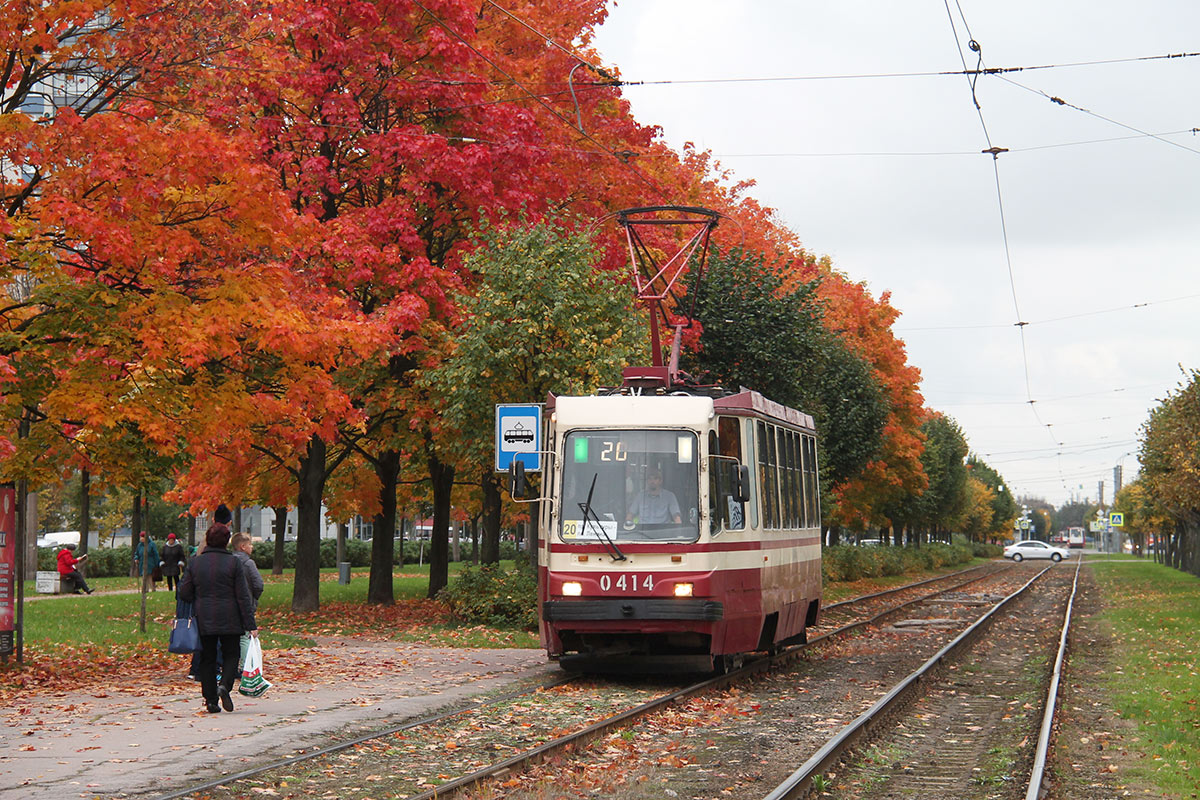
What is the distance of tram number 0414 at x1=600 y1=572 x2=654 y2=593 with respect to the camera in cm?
1536

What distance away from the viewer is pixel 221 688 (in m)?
13.0

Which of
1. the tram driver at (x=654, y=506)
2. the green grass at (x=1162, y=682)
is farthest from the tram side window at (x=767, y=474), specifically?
the green grass at (x=1162, y=682)

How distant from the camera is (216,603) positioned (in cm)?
1287

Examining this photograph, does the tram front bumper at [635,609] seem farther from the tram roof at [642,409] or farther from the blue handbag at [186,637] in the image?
the blue handbag at [186,637]

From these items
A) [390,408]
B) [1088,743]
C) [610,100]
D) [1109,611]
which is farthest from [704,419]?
[1109,611]

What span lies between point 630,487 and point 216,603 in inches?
192

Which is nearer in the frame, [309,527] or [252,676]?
[252,676]

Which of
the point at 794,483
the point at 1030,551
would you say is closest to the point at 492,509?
the point at 794,483

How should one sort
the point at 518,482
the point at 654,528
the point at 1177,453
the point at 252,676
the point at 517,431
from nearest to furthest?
the point at 252,676
the point at 518,482
the point at 654,528
the point at 517,431
the point at 1177,453

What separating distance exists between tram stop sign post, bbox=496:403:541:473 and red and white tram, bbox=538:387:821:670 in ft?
3.88

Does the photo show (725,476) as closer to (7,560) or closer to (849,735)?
(849,735)

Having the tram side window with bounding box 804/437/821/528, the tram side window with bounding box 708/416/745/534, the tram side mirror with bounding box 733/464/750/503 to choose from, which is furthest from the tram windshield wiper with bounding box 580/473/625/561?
the tram side window with bounding box 804/437/821/528

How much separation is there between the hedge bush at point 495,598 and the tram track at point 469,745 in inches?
278

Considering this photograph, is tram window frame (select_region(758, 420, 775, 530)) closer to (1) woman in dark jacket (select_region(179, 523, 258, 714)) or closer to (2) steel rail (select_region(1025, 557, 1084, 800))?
(2) steel rail (select_region(1025, 557, 1084, 800))
